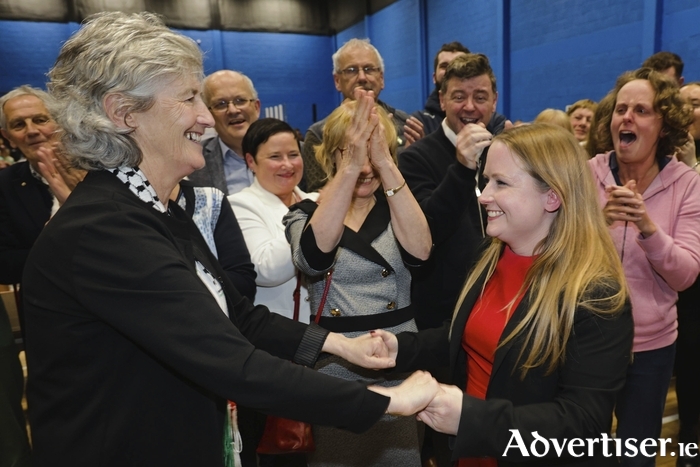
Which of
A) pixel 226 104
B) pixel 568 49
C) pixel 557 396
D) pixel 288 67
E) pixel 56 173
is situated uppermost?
pixel 288 67

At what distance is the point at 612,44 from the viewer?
656 centimetres

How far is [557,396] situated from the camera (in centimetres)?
142

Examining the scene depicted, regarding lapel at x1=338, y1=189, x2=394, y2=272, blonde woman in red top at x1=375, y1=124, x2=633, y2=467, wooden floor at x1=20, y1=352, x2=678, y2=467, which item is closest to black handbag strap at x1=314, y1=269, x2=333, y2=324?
lapel at x1=338, y1=189, x2=394, y2=272

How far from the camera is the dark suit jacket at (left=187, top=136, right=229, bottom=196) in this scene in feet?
10.2

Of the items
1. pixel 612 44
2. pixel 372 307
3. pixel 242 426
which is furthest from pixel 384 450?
pixel 612 44

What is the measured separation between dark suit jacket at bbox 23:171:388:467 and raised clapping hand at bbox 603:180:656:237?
1.49m

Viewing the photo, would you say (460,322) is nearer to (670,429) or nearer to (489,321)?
(489,321)

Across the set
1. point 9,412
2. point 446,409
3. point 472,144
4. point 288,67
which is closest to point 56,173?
point 9,412

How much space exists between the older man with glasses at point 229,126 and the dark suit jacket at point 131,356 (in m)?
2.00

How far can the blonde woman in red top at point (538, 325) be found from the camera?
1.32 m

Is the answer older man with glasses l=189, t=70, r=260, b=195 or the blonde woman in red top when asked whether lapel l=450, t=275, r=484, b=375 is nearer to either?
the blonde woman in red top

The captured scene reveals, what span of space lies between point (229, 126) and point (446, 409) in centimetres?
248

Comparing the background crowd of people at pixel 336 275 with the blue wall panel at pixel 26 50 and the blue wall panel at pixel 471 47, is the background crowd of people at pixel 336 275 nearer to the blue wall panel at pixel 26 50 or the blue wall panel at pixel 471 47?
the blue wall panel at pixel 471 47

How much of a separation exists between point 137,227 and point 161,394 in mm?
404
